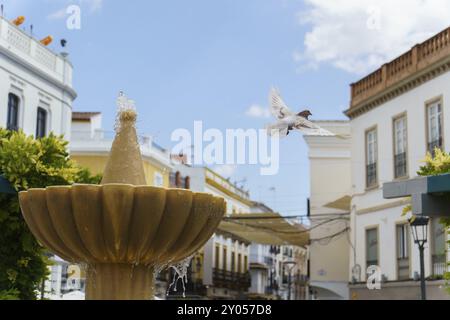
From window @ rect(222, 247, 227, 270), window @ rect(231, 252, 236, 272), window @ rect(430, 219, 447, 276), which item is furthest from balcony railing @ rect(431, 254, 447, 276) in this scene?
window @ rect(231, 252, 236, 272)

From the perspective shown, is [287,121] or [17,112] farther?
[17,112]

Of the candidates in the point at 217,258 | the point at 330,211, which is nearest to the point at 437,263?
the point at 330,211

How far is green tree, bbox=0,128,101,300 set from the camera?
1008 centimetres

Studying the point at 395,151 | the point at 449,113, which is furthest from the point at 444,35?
the point at 395,151

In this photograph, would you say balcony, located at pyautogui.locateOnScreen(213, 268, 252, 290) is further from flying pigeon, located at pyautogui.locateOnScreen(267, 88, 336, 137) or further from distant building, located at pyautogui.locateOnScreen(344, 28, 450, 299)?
flying pigeon, located at pyautogui.locateOnScreen(267, 88, 336, 137)

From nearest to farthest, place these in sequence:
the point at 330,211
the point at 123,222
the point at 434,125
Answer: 1. the point at 123,222
2. the point at 434,125
3. the point at 330,211

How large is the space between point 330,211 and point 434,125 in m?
7.36

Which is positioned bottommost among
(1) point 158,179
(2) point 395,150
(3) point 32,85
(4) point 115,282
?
(4) point 115,282

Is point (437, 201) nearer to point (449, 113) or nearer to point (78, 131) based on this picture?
point (449, 113)

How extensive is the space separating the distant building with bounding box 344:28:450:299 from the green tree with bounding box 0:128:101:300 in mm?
9575

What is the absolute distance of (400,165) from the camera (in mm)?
20703

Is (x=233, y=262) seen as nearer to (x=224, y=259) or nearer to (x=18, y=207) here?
(x=224, y=259)

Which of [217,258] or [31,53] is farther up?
[31,53]

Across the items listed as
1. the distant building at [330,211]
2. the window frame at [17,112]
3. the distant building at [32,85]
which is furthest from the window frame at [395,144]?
the window frame at [17,112]
